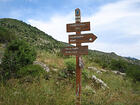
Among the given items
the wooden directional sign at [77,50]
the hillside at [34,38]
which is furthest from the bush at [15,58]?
the hillside at [34,38]

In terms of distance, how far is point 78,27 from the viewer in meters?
3.95

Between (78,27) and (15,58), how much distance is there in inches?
148

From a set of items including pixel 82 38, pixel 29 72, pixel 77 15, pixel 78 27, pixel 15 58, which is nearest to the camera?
pixel 82 38

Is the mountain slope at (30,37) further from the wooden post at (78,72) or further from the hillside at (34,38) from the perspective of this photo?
the wooden post at (78,72)

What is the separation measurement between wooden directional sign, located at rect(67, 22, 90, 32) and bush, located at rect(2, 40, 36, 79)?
3.14m

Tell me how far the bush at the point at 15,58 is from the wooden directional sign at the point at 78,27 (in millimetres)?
3144

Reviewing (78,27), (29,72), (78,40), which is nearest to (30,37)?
(29,72)

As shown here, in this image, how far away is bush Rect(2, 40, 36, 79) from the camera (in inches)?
238

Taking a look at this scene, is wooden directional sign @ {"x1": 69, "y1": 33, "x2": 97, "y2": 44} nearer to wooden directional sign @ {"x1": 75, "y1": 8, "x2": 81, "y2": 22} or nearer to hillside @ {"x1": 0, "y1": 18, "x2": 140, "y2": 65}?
wooden directional sign @ {"x1": 75, "y1": 8, "x2": 81, "y2": 22}

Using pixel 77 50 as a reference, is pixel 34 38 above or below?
above

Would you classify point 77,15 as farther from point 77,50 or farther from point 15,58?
point 15,58

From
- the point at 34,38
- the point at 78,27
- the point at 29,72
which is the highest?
the point at 34,38

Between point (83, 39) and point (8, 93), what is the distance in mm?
2468

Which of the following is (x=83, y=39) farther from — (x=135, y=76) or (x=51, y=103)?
(x=135, y=76)
